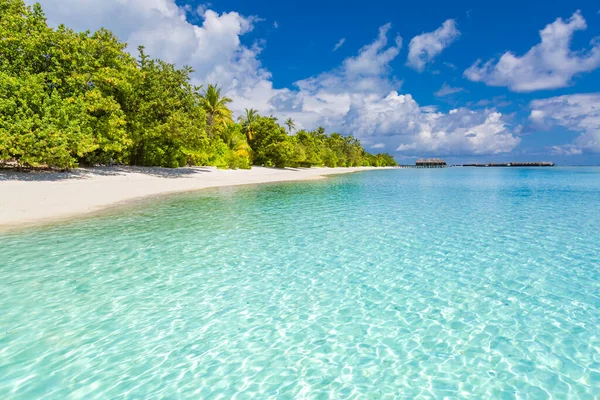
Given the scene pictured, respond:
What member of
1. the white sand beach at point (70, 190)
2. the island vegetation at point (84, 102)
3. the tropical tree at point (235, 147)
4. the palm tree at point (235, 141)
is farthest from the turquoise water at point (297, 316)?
the palm tree at point (235, 141)

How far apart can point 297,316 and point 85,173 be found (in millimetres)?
27552

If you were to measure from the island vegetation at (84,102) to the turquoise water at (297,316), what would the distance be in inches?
570

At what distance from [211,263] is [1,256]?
5117 mm

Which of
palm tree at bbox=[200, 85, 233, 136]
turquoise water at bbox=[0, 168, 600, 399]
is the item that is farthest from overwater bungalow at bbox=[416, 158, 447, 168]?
turquoise water at bbox=[0, 168, 600, 399]

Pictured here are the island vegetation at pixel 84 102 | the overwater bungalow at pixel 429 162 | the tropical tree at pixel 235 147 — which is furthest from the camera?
the overwater bungalow at pixel 429 162

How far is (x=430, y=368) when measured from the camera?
13.5 ft

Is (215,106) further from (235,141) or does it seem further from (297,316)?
(297,316)

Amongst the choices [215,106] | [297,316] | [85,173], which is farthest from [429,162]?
[297,316]

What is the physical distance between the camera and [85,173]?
2691cm

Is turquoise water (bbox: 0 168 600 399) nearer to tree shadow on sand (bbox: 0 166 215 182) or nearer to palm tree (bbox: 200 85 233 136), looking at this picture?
tree shadow on sand (bbox: 0 166 215 182)

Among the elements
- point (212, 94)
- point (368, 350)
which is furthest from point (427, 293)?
point (212, 94)

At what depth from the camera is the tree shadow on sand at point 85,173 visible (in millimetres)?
22295

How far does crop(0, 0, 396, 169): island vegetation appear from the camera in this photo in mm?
21016

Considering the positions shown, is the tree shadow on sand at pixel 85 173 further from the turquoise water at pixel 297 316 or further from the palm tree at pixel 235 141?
the turquoise water at pixel 297 316
